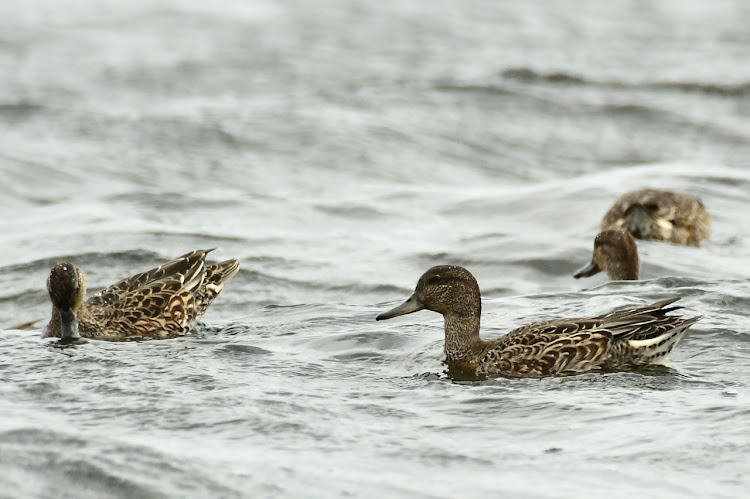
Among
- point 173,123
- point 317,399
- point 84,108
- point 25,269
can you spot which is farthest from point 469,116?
point 317,399

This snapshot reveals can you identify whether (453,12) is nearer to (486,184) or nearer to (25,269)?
(486,184)

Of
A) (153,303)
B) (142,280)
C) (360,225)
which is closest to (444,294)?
(153,303)

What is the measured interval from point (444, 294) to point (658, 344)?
1662 mm

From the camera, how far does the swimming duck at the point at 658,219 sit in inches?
570

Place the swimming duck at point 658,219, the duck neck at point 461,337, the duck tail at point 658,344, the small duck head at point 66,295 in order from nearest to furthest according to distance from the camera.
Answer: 1. the duck tail at point 658,344
2. the duck neck at point 461,337
3. the small duck head at point 66,295
4. the swimming duck at point 658,219

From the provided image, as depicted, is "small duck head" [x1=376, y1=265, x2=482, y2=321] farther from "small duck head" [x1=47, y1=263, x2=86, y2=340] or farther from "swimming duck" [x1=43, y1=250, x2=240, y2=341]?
"small duck head" [x1=47, y1=263, x2=86, y2=340]

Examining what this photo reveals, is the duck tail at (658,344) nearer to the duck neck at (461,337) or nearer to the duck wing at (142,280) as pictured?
the duck neck at (461,337)

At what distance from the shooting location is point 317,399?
332 inches

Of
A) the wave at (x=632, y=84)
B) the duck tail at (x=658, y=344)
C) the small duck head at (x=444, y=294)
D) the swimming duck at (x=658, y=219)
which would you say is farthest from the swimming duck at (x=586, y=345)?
the wave at (x=632, y=84)

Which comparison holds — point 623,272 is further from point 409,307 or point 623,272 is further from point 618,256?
point 409,307

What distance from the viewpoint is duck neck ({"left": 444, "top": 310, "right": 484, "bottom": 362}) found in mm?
9711

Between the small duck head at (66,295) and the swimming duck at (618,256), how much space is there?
15.9 ft

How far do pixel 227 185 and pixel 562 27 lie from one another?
1271cm

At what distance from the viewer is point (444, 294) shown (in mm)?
9891
